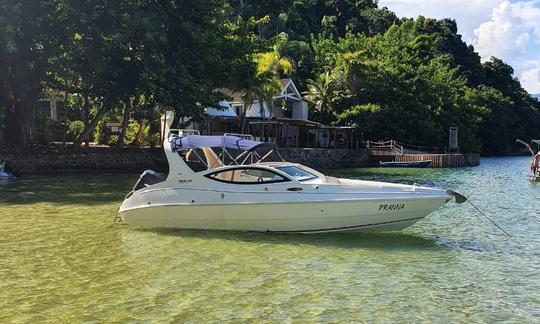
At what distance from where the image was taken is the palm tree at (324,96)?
56.9 m

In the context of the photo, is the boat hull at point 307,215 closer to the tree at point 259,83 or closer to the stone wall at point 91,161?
the stone wall at point 91,161

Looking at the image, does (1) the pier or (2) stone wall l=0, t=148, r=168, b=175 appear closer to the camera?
(2) stone wall l=0, t=148, r=168, b=175

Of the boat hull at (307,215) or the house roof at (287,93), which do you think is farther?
the house roof at (287,93)

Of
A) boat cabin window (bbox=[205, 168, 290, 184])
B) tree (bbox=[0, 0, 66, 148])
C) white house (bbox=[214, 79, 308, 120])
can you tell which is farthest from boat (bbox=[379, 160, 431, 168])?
boat cabin window (bbox=[205, 168, 290, 184])

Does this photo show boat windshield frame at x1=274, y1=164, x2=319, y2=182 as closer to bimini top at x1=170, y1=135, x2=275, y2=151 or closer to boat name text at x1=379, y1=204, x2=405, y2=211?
bimini top at x1=170, y1=135, x2=275, y2=151

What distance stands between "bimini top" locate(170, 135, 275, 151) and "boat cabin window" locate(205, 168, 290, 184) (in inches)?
66.3

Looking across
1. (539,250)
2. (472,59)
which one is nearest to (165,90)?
(539,250)

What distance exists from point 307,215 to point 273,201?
2.84 feet

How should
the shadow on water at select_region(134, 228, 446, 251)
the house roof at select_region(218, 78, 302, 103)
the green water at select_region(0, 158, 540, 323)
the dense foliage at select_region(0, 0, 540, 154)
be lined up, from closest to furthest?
the green water at select_region(0, 158, 540, 323) < the shadow on water at select_region(134, 228, 446, 251) < the dense foliage at select_region(0, 0, 540, 154) < the house roof at select_region(218, 78, 302, 103)

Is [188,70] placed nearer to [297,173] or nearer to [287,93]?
[287,93]

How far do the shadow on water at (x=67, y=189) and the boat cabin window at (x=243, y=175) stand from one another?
27.6 ft

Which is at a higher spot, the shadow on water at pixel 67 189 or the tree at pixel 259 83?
the tree at pixel 259 83

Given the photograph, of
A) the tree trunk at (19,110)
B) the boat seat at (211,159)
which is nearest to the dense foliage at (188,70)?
the tree trunk at (19,110)

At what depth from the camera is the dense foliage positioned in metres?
31.1
